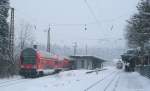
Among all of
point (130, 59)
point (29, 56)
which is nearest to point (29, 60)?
point (29, 56)

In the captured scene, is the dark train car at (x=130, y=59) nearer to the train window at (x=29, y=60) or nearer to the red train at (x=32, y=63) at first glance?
the red train at (x=32, y=63)

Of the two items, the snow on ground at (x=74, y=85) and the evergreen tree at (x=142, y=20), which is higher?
the evergreen tree at (x=142, y=20)

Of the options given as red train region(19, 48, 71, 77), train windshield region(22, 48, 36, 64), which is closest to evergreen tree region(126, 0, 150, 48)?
red train region(19, 48, 71, 77)

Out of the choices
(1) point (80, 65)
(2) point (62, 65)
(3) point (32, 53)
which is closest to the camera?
(3) point (32, 53)

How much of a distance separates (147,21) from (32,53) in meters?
13.9

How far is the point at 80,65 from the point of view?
89562 millimetres

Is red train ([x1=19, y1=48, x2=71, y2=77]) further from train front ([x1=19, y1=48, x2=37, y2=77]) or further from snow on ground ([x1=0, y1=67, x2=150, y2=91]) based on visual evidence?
snow on ground ([x1=0, y1=67, x2=150, y2=91])

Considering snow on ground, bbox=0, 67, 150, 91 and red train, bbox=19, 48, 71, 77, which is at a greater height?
red train, bbox=19, 48, 71, 77

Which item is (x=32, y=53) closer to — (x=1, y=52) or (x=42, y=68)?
(x=42, y=68)

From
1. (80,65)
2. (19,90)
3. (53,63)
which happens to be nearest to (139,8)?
(53,63)

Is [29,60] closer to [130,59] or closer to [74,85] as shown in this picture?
[74,85]

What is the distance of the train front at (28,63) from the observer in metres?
42.9

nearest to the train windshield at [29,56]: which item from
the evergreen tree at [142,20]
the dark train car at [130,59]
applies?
the evergreen tree at [142,20]

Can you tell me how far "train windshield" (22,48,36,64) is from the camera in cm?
4350
